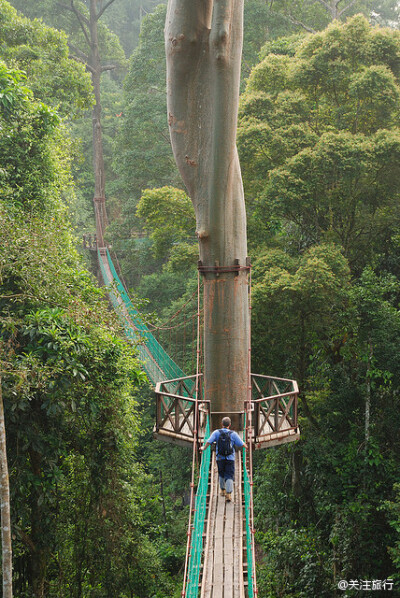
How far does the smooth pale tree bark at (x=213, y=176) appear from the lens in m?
4.62

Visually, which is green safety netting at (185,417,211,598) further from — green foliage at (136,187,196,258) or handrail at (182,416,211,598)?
green foliage at (136,187,196,258)

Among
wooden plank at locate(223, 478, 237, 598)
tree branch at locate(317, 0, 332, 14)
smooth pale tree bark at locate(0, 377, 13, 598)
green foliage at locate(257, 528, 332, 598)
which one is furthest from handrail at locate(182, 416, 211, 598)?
tree branch at locate(317, 0, 332, 14)

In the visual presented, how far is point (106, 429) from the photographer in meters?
5.52

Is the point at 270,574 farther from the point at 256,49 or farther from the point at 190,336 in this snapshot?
the point at 256,49

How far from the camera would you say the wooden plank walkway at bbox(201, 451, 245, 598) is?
10.4ft

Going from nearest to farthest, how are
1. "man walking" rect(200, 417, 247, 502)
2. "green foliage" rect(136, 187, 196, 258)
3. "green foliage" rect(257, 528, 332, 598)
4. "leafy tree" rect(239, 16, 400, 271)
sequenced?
"man walking" rect(200, 417, 247, 502)
"green foliage" rect(257, 528, 332, 598)
"leafy tree" rect(239, 16, 400, 271)
"green foliage" rect(136, 187, 196, 258)

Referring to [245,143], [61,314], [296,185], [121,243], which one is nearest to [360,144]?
[296,185]

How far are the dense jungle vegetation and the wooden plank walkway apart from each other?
4.83 ft

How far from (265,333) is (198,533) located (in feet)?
12.2

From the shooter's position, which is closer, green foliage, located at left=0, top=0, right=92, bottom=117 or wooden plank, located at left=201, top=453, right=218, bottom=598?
wooden plank, located at left=201, top=453, right=218, bottom=598

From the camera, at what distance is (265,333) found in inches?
278

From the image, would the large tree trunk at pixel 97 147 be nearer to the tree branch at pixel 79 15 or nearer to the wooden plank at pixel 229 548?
the tree branch at pixel 79 15

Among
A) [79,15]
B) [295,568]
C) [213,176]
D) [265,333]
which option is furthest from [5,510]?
[79,15]

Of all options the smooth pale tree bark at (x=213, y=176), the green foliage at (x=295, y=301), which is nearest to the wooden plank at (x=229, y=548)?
the smooth pale tree bark at (x=213, y=176)
